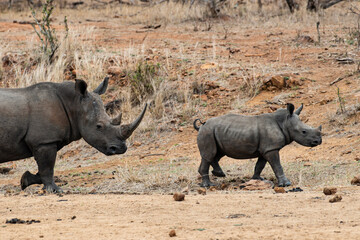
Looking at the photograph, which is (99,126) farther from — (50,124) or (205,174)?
(205,174)

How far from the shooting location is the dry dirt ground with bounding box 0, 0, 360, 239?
5098 mm

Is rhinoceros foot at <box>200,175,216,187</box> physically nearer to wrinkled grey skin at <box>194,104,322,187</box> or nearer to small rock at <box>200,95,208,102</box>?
wrinkled grey skin at <box>194,104,322,187</box>

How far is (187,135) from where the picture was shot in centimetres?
1216

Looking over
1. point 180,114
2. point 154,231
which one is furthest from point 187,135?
point 154,231

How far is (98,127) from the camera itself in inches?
316

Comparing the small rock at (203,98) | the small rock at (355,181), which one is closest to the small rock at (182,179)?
the small rock at (355,181)

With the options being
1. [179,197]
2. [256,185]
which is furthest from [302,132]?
[179,197]

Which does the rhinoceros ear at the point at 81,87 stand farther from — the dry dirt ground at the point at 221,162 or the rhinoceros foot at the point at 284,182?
the rhinoceros foot at the point at 284,182

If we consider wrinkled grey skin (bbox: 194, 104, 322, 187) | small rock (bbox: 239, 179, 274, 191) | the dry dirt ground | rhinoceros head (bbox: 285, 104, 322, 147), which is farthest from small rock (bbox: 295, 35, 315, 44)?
small rock (bbox: 239, 179, 274, 191)

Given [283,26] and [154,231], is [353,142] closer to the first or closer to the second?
[154,231]

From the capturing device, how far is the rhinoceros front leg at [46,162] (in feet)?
25.3

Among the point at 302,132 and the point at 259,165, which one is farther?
the point at 259,165

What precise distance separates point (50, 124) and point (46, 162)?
1.52 feet

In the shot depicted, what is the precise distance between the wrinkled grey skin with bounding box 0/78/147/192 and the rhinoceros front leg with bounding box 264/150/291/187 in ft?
5.46
